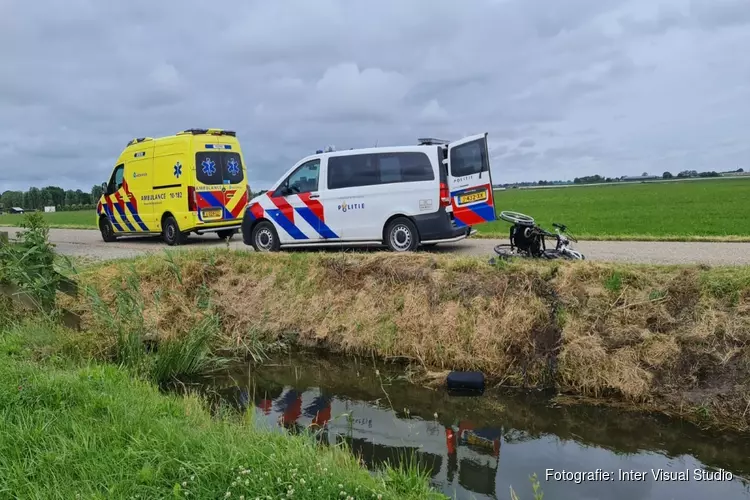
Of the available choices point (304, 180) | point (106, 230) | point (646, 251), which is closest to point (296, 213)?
point (304, 180)

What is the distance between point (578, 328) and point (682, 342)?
3.39 feet

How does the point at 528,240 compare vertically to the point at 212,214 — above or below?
below

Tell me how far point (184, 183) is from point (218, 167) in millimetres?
981

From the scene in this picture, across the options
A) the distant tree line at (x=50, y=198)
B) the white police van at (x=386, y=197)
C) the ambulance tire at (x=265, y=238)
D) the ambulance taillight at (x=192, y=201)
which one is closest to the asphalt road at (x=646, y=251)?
the ambulance tire at (x=265, y=238)

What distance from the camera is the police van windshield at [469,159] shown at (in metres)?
9.98

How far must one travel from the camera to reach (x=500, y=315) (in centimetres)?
669

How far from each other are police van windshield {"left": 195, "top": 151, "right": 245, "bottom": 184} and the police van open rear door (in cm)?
709

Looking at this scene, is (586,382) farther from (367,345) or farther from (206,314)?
(206,314)

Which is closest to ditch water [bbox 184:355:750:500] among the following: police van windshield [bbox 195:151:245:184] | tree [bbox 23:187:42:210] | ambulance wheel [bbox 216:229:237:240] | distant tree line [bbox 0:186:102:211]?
police van windshield [bbox 195:151:245:184]

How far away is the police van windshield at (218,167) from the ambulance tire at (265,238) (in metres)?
3.57

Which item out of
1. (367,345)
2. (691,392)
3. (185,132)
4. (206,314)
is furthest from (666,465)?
(185,132)

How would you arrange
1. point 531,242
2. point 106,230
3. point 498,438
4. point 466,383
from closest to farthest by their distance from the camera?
point 498,438 < point 466,383 < point 531,242 < point 106,230

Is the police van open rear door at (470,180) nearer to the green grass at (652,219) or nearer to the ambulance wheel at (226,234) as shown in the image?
the green grass at (652,219)

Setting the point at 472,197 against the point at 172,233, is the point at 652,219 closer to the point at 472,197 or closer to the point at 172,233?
the point at 472,197
